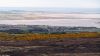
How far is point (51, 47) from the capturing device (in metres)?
21.3

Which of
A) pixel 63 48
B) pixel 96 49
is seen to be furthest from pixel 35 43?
pixel 96 49

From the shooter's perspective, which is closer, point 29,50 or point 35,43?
point 29,50

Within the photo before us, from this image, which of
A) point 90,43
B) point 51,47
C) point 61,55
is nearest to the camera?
point 61,55

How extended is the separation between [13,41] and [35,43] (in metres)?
2.10

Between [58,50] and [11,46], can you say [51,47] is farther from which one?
[11,46]

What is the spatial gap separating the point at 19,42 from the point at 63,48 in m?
4.23

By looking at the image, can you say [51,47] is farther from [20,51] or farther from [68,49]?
[20,51]

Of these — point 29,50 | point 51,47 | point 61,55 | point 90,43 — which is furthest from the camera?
point 90,43

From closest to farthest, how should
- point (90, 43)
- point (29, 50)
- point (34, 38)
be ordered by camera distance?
point (29, 50) < point (90, 43) < point (34, 38)

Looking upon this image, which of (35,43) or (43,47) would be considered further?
(35,43)

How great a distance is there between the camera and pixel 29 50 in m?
19.9

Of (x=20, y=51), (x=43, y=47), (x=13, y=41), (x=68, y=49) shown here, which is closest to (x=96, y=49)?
(x=68, y=49)

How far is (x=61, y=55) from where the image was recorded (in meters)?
18.4

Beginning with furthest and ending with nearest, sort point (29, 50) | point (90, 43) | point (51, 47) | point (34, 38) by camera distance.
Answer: point (34, 38), point (90, 43), point (51, 47), point (29, 50)
